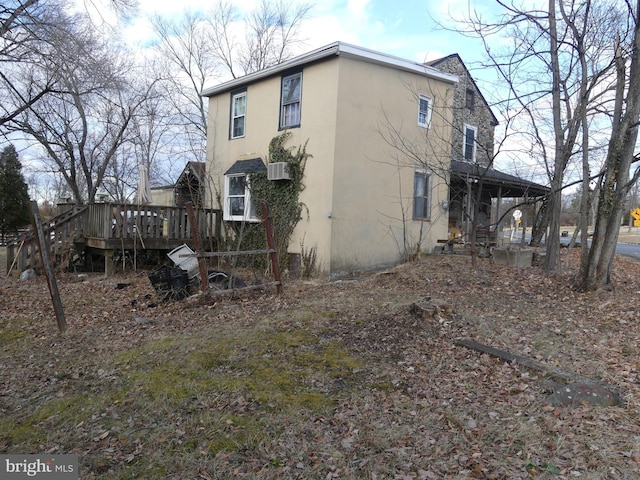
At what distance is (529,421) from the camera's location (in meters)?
3.73

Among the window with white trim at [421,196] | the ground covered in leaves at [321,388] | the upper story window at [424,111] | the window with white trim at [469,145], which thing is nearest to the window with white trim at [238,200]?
the window with white trim at [421,196]

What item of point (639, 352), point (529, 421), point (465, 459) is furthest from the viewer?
point (639, 352)

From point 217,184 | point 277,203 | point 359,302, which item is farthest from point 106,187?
point 359,302

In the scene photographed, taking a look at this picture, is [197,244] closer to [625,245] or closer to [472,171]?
[472,171]

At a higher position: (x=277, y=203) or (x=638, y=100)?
(x=638, y=100)

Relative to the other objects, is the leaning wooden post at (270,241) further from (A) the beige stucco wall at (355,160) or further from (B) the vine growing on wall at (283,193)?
(B) the vine growing on wall at (283,193)

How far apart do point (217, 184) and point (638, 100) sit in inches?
465

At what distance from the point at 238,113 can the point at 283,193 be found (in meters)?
3.87

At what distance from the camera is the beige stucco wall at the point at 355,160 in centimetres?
1167

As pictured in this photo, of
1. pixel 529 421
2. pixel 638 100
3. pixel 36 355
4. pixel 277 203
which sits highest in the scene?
pixel 638 100

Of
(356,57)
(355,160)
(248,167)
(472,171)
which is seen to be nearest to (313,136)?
(355,160)

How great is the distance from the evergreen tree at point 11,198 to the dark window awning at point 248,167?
18.0 m

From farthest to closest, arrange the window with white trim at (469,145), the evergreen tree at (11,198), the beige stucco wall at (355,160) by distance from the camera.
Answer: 1. the evergreen tree at (11,198)
2. the window with white trim at (469,145)
3. the beige stucco wall at (355,160)

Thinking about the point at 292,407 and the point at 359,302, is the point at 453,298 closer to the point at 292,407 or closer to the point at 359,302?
the point at 359,302
